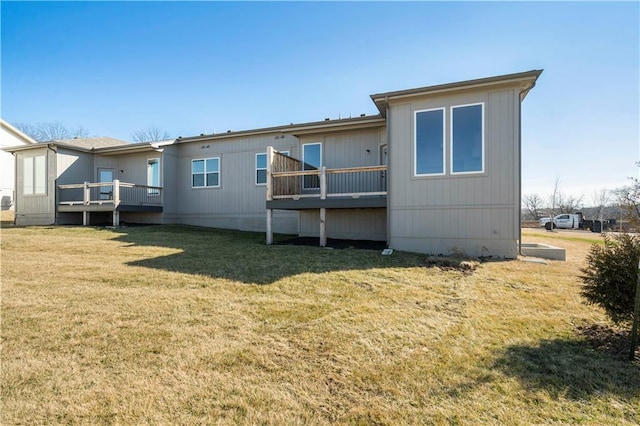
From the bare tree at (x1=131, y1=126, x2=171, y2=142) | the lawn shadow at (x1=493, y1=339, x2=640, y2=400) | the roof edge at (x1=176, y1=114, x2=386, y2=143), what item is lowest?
the lawn shadow at (x1=493, y1=339, x2=640, y2=400)

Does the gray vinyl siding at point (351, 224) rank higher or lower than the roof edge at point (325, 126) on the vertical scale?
lower

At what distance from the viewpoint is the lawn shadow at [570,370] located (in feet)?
8.82

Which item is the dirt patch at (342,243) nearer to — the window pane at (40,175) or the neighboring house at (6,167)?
the window pane at (40,175)

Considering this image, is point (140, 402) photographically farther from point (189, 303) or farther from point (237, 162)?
point (237, 162)

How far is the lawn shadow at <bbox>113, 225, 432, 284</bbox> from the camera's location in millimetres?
6434

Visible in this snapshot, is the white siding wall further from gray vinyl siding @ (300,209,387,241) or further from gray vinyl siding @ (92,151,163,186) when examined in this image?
gray vinyl siding @ (300,209,387,241)

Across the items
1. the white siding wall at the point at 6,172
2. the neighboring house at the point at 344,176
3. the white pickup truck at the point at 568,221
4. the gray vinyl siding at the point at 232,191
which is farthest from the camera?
the white pickup truck at the point at 568,221

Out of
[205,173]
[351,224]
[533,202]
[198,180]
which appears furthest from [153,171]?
[533,202]

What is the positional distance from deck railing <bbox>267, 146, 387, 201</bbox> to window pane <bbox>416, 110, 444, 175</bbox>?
142cm

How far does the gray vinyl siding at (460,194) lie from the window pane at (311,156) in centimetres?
389

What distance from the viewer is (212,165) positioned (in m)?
15.3

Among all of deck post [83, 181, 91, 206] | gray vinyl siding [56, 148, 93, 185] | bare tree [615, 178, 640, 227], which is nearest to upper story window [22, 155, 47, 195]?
gray vinyl siding [56, 148, 93, 185]

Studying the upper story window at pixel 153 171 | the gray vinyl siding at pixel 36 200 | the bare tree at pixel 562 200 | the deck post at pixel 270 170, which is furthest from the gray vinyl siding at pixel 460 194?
the bare tree at pixel 562 200

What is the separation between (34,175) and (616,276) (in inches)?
867
